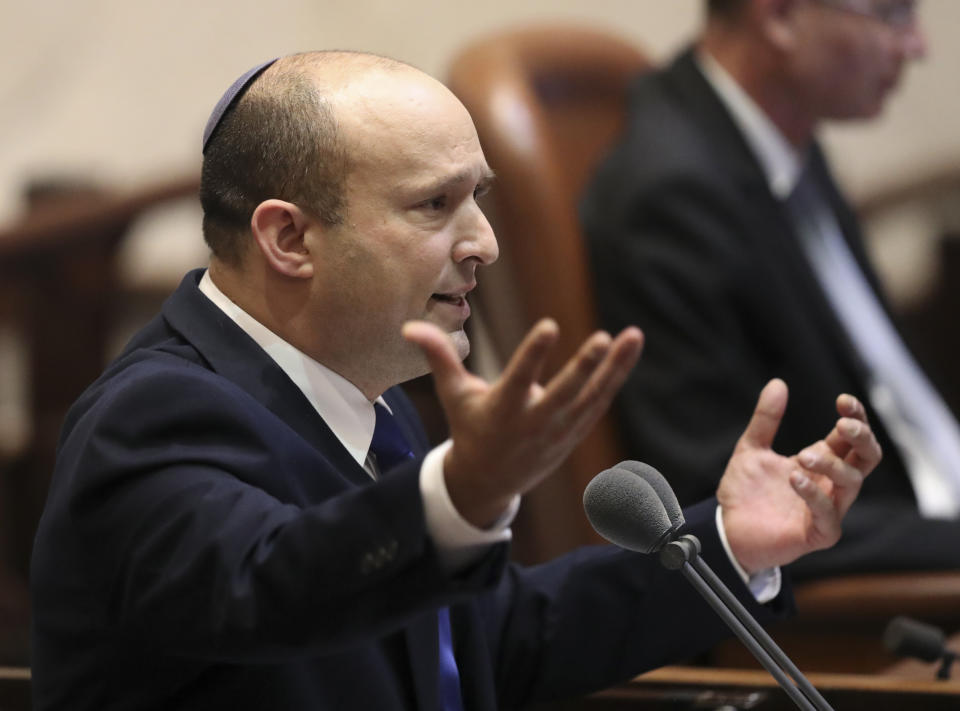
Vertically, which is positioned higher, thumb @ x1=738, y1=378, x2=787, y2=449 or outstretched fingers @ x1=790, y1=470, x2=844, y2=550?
thumb @ x1=738, y1=378, x2=787, y2=449

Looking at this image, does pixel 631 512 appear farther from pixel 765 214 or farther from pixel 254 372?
pixel 765 214

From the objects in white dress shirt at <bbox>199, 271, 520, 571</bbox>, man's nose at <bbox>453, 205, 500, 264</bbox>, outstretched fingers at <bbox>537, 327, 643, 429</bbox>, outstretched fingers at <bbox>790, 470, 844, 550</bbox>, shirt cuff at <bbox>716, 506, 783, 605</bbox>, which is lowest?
shirt cuff at <bbox>716, 506, 783, 605</bbox>

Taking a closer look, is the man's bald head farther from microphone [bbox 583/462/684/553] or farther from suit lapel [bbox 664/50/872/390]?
suit lapel [bbox 664/50/872/390]

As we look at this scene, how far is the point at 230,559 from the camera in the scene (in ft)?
3.14

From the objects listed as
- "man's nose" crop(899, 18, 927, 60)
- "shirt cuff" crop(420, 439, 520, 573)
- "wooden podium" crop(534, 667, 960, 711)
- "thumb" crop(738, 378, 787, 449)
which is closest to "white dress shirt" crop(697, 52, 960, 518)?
"man's nose" crop(899, 18, 927, 60)

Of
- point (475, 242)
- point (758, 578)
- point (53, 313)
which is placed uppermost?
point (475, 242)

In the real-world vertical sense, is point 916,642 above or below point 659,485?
below

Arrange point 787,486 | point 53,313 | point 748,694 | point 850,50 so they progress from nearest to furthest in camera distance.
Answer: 1. point 787,486
2. point 748,694
3. point 850,50
4. point 53,313

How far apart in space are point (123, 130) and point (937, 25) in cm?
206

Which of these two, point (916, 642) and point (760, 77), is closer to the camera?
point (916, 642)

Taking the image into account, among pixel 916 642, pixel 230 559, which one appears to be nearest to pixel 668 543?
→ pixel 230 559

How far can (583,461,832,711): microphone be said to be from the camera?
1095 millimetres

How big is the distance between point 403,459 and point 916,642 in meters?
0.63

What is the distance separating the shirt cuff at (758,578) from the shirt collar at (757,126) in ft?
4.45
